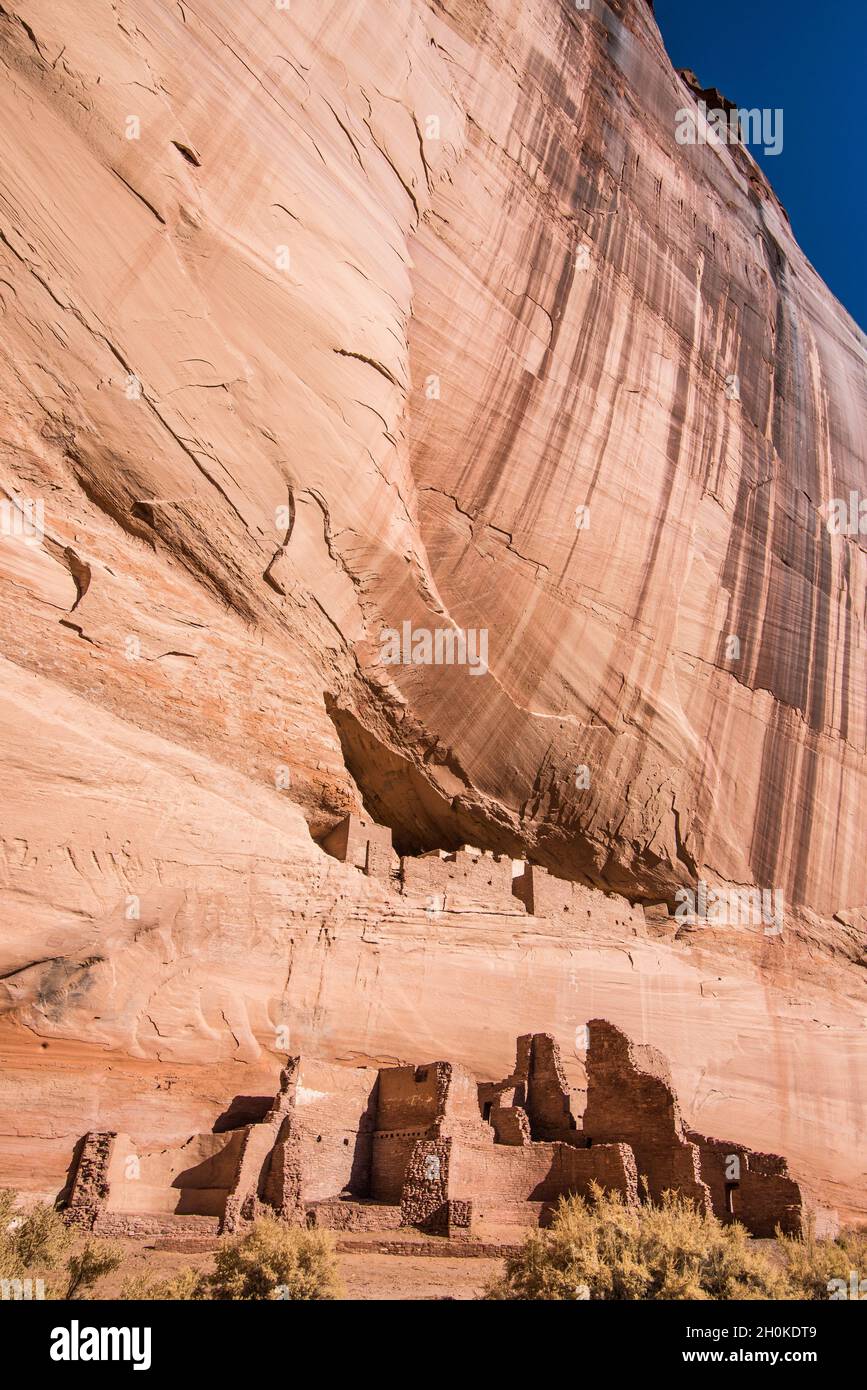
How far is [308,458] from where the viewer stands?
16703 mm

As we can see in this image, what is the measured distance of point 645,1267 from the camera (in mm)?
9273

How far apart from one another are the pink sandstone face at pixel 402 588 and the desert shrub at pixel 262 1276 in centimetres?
351

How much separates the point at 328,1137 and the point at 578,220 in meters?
19.2

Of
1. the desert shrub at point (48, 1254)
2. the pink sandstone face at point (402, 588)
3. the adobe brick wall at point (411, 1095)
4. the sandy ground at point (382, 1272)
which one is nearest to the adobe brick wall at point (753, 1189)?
the pink sandstone face at point (402, 588)

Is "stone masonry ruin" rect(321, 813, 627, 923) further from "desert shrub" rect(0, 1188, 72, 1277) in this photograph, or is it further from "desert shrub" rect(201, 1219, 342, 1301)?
"desert shrub" rect(201, 1219, 342, 1301)

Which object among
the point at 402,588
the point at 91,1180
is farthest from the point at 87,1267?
the point at 402,588

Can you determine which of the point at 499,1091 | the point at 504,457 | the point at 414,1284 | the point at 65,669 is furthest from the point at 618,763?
the point at 414,1284

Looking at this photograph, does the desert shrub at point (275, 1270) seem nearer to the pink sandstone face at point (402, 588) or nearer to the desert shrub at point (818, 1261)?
the pink sandstone face at point (402, 588)

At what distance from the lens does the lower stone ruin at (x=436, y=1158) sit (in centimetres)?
1183

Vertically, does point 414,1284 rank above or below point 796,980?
below

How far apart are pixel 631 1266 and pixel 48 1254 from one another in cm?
524
